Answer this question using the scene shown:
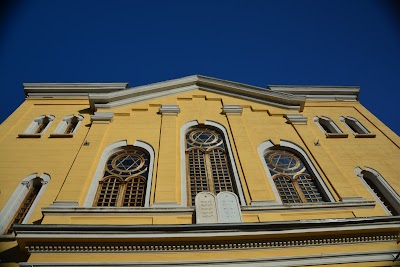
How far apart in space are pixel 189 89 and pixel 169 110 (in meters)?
2.87

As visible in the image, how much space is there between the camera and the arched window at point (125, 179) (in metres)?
9.80

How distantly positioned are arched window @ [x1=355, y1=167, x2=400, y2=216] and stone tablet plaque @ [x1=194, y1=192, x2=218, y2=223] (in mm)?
5719

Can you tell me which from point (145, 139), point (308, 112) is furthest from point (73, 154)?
point (308, 112)

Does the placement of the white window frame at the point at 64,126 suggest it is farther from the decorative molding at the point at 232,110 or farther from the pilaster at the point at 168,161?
the decorative molding at the point at 232,110

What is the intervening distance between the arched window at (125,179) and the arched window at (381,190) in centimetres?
780

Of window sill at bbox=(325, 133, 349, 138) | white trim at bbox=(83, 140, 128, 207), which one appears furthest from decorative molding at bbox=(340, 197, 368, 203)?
white trim at bbox=(83, 140, 128, 207)

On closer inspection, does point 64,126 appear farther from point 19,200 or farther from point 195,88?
point 195,88

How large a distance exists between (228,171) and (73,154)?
583cm

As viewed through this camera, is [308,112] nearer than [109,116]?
No

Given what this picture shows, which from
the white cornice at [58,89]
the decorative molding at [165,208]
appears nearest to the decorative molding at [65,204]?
the decorative molding at [165,208]

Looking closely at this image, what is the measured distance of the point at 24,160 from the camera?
11.5 meters

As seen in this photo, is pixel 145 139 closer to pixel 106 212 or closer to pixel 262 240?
pixel 106 212

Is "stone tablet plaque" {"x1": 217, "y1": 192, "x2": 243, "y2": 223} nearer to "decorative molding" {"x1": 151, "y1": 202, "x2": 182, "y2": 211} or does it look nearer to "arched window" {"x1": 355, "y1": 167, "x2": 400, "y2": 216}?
"decorative molding" {"x1": 151, "y1": 202, "x2": 182, "y2": 211}

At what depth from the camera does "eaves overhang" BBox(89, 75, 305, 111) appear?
14.8 meters
